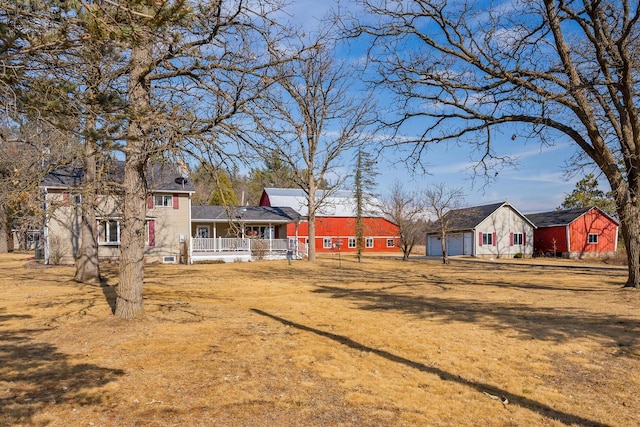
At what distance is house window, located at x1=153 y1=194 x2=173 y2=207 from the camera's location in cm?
2694

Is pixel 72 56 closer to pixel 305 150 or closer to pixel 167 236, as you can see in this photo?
pixel 167 236

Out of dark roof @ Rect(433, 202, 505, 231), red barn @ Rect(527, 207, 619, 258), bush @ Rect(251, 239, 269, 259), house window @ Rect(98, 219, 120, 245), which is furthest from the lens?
dark roof @ Rect(433, 202, 505, 231)

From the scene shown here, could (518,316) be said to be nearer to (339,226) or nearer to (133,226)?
(133,226)

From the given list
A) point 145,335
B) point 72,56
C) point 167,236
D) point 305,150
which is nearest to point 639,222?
point 145,335

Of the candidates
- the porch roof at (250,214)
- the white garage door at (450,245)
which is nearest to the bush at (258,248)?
the porch roof at (250,214)

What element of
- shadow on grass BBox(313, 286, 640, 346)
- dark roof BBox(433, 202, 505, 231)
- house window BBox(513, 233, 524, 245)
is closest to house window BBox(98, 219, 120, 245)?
shadow on grass BBox(313, 286, 640, 346)

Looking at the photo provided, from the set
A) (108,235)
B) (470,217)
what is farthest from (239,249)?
(470,217)

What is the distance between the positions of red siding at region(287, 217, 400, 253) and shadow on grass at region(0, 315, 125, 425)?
39.1 meters

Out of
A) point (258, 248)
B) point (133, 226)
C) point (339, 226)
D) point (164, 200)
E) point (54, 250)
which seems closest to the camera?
point (133, 226)

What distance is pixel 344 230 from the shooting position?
47906 millimetres

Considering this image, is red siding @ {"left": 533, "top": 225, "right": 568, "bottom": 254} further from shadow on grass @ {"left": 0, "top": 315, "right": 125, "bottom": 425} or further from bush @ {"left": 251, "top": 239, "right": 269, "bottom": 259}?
shadow on grass @ {"left": 0, "top": 315, "right": 125, "bottom": 425}

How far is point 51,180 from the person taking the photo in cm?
2328

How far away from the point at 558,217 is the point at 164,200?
120 feet

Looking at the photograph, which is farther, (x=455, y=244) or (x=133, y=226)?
(x=455, y=244)
